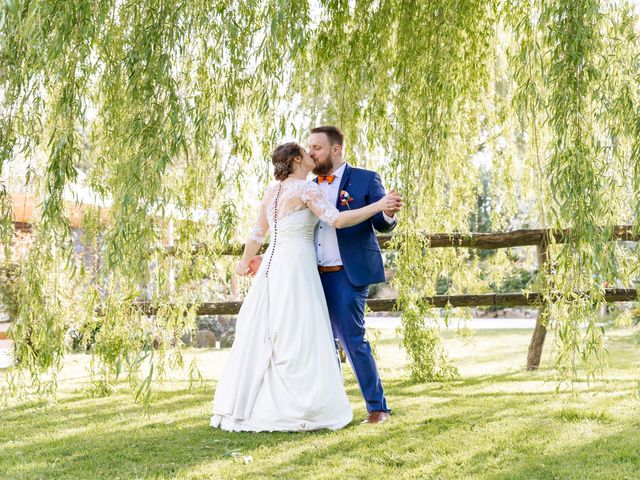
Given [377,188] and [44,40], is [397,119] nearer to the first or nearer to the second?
[377,188]

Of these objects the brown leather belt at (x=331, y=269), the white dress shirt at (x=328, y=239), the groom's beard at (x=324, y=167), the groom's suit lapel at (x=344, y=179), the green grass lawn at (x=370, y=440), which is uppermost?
the groom's beard at (x=324, y=167)

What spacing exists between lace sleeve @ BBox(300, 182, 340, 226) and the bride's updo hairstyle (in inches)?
6.6

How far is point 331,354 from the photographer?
3912mm

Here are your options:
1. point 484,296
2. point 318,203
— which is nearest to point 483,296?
point 484,296

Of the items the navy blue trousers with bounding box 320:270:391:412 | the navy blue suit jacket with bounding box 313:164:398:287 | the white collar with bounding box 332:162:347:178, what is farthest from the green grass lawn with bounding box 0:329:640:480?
the white collar with bounding box 332:162:347:178

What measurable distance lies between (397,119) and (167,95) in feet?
5.34

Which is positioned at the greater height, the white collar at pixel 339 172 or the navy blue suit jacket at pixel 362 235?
the white collar at pixel 339 172

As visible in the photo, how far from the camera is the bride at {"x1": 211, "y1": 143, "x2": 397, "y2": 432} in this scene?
152 inches

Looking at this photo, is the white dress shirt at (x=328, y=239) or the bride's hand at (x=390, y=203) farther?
the white dress shirt at (x=328, y=239)

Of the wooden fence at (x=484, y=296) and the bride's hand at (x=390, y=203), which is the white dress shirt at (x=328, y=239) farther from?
the wooden fence at (x=484, y=296)

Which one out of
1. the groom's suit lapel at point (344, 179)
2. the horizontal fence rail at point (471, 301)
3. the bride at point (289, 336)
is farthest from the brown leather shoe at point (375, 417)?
the horizontal fence rail at point (471, 301)

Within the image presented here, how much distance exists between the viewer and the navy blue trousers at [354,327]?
4.00 m

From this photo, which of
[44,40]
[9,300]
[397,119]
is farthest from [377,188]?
[9,300]

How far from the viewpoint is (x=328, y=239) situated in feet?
13.5
